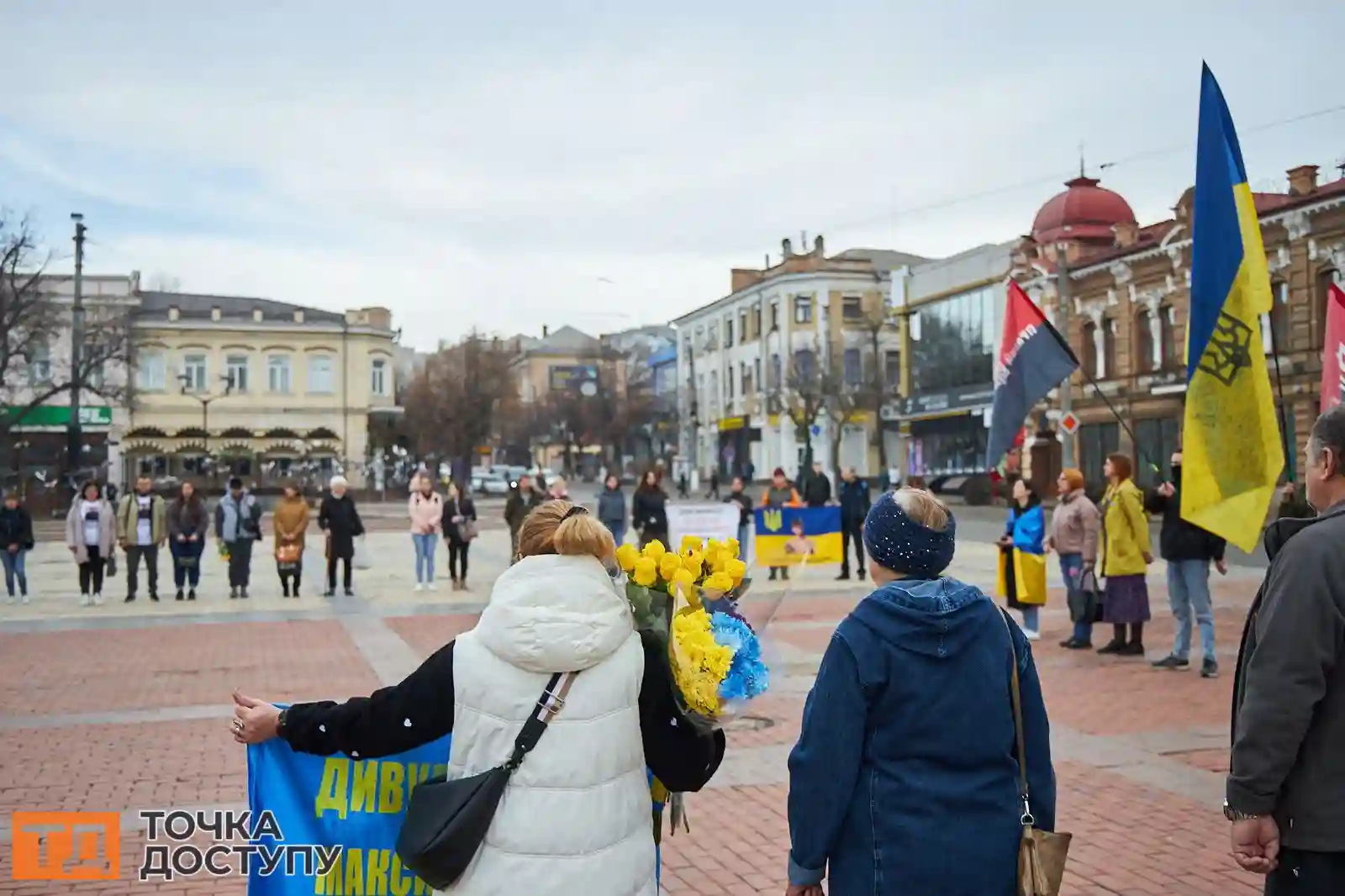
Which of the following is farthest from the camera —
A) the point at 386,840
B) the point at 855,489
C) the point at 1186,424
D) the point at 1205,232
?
the point at 855,489

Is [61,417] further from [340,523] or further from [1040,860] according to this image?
[1040,860]

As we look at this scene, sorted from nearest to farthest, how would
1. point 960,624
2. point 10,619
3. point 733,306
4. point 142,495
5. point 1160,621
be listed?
point 960,624 → point 1160,621 → point 10,619 → point 142,495 → point 733,306

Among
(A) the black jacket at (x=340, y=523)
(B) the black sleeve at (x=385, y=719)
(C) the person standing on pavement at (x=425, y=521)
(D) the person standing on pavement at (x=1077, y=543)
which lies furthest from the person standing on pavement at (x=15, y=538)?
(B) the black sleeve at (x=385, y=719)

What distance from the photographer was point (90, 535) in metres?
16.9

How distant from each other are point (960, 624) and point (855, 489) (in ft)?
53.0

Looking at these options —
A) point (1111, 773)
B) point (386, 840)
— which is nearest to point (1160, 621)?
point (1111, 773)

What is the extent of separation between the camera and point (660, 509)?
18547 millimetres

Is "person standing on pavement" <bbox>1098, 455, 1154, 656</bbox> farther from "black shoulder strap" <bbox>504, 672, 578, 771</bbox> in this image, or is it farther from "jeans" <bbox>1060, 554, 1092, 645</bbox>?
"black shoulder strap" <bbox>504, 672, 578, 771</bbox>

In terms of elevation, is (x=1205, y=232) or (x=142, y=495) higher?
(x=1205, y=232)

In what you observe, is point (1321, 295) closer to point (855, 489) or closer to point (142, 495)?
point (855, 489)

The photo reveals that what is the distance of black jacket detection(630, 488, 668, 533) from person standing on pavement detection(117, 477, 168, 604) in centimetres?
692

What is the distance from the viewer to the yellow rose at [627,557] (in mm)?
3219

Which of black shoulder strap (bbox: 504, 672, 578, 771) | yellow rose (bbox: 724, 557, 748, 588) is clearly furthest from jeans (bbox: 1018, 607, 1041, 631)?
black shoulder strap (bbox: 504, 672, 578, 771)

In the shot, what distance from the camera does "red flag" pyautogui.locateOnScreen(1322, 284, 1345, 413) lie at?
8273mm
